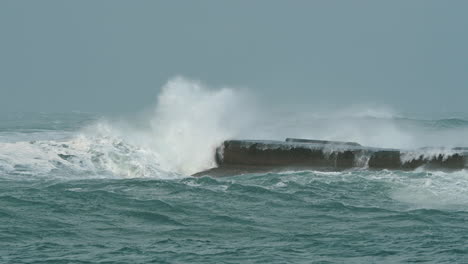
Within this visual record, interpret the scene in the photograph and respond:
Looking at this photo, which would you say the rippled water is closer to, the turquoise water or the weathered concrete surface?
the turquoise water

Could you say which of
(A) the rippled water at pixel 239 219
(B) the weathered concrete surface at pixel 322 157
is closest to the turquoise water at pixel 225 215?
(A) the rippled water at pixel 239 219

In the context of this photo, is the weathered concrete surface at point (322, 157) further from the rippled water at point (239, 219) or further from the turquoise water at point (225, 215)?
the rippled water at point (239, 219)

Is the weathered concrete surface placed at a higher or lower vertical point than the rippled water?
higher

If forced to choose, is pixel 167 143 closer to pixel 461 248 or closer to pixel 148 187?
pixel 148 187

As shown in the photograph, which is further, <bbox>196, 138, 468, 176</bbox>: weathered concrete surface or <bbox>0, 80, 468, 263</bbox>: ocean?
<bbox>196, 138, 468, 176</bbox>: weathered concrete surface

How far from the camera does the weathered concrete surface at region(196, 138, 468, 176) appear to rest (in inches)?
646

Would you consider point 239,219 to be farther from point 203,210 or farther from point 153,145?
point 153,145

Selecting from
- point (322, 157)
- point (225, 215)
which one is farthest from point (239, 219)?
point (322, 157)

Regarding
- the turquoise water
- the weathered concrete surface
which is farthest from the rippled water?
the weathered concrete surface

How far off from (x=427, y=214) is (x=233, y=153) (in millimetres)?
7147

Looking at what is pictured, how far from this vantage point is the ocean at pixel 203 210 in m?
9.05

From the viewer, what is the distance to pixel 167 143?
20469 mm

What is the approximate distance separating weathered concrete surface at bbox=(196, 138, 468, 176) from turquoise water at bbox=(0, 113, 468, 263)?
646 mm

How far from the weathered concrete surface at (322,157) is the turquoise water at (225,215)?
0.65 metres
